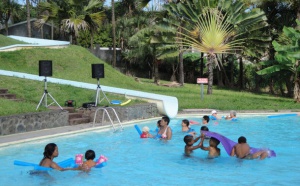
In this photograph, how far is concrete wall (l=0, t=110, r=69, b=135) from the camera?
13.7 meters

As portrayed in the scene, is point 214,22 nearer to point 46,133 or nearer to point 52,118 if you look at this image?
point 52,118

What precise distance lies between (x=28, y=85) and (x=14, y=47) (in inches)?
344

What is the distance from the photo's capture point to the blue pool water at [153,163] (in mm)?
9484

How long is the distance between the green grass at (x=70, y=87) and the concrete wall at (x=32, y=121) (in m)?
0.61

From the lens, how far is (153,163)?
11.2m

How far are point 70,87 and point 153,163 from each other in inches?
439

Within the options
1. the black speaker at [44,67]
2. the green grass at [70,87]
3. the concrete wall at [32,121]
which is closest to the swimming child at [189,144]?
the concrete wall at [32,121]

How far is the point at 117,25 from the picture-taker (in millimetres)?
46188

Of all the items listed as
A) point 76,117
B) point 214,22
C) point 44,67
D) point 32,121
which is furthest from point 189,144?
point 214,22

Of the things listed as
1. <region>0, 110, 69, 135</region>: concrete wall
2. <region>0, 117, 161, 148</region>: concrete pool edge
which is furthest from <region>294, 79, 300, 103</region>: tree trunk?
<region>0, 110, 69, 135</region>: concrete wall

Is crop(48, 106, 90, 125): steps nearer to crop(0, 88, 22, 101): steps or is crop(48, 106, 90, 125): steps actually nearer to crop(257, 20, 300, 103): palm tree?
crop(0, 88, 22, 101): steps

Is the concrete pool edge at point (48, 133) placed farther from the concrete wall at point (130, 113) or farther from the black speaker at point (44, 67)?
the black speaker at point (44, 67)

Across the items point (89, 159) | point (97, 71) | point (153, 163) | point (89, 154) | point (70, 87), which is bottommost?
point (153, 163)

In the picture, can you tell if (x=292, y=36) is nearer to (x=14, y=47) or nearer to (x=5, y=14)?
(x=14, y=47)
